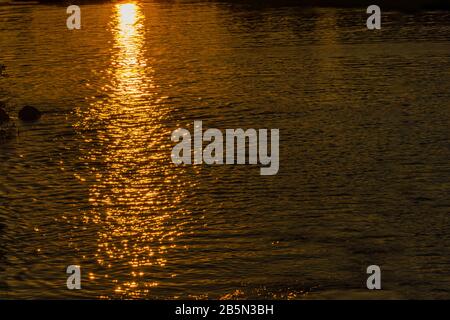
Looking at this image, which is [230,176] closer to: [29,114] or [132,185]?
[132,185]

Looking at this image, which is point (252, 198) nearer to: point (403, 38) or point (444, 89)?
point (444, 89)

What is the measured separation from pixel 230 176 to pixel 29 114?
12.4 meters

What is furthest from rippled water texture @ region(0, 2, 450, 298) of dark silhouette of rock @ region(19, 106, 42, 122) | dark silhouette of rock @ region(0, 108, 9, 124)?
dark silhouette of rock @ region(0, 108, 9, 124)

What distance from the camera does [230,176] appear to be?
2886 cm

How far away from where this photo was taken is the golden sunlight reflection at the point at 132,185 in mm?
22078

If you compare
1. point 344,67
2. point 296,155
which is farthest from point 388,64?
point 296,155

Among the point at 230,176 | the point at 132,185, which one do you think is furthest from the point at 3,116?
the point at 230,176

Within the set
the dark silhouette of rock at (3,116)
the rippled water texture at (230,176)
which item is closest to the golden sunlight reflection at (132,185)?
the rippled water texture at (230,176)

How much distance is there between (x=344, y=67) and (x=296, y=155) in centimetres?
1809

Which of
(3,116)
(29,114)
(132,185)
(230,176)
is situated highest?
(29,114)

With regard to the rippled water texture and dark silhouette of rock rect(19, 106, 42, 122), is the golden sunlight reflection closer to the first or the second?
the rippled water texture

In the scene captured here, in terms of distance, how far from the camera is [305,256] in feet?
72.3

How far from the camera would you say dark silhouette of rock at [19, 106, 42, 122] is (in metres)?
37.6

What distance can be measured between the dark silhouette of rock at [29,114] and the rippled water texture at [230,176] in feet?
2.20
